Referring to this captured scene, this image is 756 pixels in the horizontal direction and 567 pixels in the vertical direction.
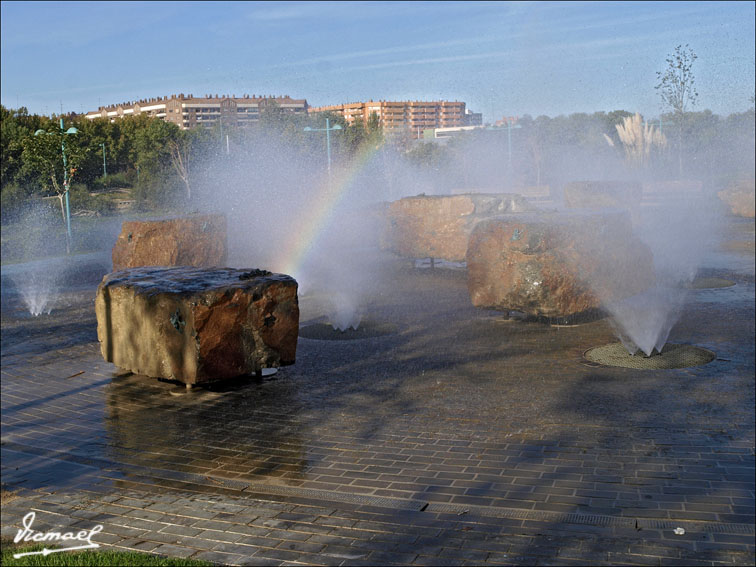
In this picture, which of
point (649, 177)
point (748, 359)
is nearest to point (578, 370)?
point (748, 359)

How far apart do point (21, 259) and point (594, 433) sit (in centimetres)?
2066

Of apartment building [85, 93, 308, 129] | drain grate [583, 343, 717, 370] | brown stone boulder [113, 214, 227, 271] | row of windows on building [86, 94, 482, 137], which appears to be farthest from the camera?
apartment building [85, 93, 308, 129]

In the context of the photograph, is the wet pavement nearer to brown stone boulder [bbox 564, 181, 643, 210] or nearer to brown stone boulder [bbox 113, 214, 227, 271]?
brown stone boulder [bbox 113, 214, 227, 271]

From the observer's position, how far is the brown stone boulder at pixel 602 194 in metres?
22.1

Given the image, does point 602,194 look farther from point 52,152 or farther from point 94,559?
point 94,559

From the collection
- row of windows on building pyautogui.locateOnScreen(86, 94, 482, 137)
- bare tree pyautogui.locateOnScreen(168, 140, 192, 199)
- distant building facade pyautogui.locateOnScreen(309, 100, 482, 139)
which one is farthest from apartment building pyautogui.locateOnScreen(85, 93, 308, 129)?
distant building facade pyautogui.locateOnScreen(309, 100, 482, 139)

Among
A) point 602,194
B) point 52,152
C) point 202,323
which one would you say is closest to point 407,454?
point 202,323

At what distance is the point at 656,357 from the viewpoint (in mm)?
8320

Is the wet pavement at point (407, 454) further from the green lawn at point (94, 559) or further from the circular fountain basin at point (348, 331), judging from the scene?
the circular fountain basin at point (348, 331)

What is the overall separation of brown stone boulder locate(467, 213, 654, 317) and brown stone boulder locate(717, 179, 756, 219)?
18115 millimetres

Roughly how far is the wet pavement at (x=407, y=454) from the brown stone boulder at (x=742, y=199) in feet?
61.2

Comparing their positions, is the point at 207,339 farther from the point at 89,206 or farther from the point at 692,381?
the point at 89,206

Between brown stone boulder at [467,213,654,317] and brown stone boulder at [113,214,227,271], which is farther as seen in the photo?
brown stone boulder at [113,214,227,271]

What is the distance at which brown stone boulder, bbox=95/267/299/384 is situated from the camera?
7445 millimetres
